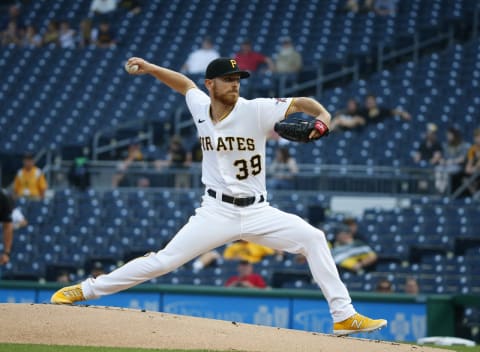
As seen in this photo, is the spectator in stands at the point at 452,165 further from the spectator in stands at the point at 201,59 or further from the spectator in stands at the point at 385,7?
the spectator in stands at the point at 201,59

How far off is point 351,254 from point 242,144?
6770 millimetres

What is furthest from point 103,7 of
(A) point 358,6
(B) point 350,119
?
(B) point 350,119

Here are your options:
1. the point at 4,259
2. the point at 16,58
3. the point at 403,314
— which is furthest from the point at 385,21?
the point at 4,259

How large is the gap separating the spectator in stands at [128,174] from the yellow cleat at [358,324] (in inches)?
347

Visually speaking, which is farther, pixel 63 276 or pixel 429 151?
pixel 429 151

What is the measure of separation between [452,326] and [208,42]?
8.38 m

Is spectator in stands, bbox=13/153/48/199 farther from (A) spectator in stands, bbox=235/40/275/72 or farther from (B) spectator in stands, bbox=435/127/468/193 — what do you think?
(B) spectator in stands, bbox=435/127/468/193

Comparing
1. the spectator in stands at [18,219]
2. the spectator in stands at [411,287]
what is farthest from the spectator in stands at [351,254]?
the spectator in stands at [18,219]

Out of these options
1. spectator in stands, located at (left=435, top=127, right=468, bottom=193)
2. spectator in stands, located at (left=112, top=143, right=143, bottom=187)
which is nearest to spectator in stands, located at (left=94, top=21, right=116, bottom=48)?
spectator in stands, located at (left=112, top=143, right=143, bottom=187)

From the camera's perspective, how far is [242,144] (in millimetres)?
6758

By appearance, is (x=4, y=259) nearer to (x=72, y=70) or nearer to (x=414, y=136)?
(x=414, y=136)

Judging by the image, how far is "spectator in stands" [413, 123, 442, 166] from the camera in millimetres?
14528

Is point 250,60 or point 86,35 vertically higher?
point 86,35

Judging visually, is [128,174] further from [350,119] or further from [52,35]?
[52,35]
